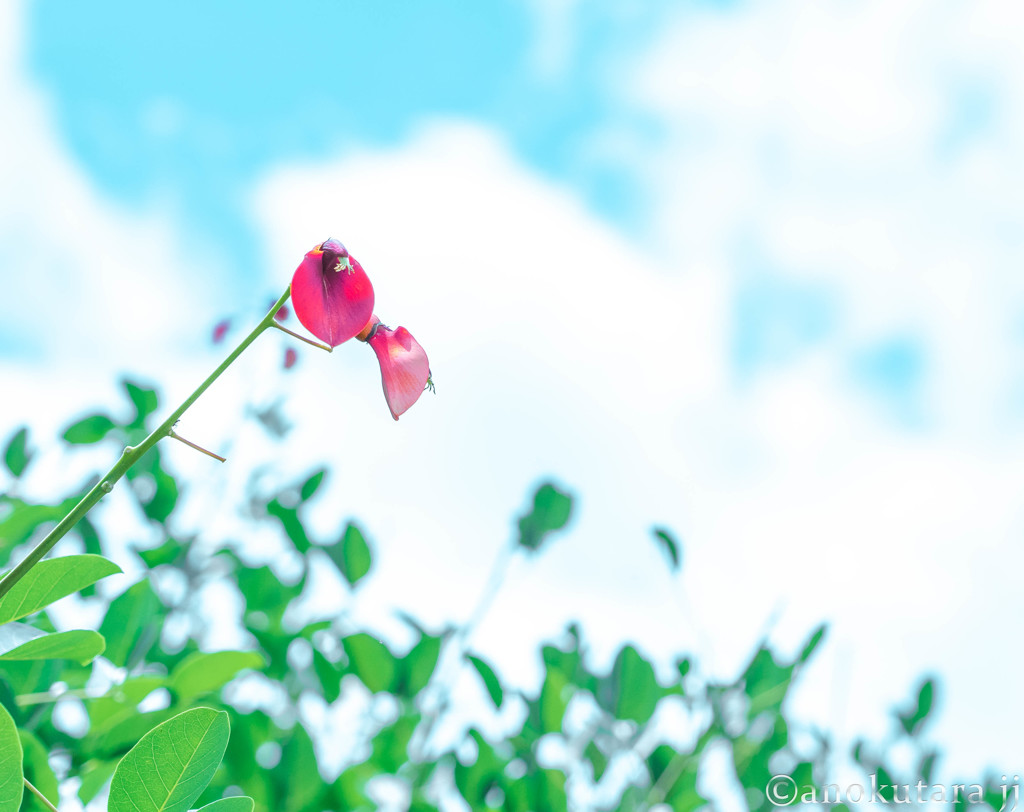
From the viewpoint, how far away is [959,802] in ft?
7.10

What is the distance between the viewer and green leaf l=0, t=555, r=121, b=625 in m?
0.72

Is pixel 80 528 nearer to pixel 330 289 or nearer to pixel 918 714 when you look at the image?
pixel 330 289

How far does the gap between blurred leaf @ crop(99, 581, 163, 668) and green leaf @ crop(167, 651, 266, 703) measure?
0.15 meters

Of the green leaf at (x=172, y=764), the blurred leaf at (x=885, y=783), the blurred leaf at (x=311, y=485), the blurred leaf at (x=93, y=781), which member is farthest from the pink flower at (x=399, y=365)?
the blurred leaf at (x=885, y=783)

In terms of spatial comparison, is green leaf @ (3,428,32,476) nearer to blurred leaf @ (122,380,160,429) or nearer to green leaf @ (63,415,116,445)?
green leaf @ (63,415,116,445)

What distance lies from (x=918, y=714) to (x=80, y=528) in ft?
6.63

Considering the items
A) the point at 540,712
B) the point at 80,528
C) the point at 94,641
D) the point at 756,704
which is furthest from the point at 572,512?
the point at 94,641

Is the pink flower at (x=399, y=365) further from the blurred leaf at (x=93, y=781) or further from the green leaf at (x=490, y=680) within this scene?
the green leaf at (x=490, y=680)

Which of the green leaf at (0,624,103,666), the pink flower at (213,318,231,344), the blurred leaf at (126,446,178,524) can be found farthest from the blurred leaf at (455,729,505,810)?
the pink flower at (213,318,231,344)

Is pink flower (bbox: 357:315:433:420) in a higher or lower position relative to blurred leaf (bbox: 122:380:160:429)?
lower

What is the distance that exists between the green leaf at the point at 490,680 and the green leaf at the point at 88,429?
0.84 m

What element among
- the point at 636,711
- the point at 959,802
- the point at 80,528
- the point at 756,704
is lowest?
the point at 80,528

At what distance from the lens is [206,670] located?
1.17 metres

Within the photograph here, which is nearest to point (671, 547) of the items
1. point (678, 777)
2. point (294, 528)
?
point (678, 777)
